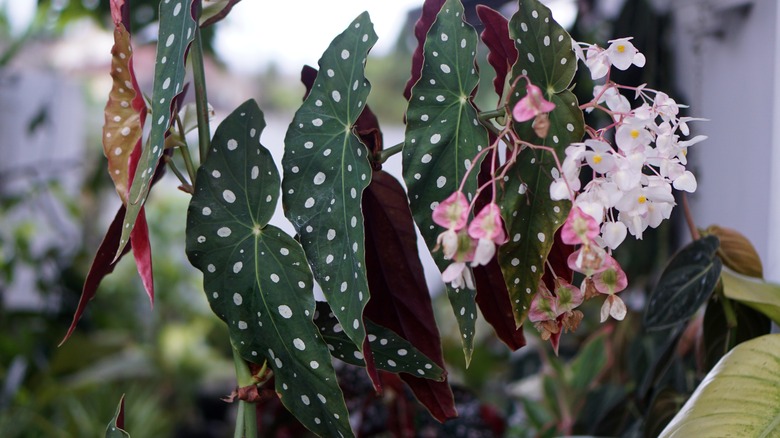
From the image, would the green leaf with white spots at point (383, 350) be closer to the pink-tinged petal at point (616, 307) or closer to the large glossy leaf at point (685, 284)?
the pink-tinged petal at point (616, 307)

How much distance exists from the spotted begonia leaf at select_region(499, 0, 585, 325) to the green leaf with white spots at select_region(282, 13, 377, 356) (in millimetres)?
100

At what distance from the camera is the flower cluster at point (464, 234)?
393mm

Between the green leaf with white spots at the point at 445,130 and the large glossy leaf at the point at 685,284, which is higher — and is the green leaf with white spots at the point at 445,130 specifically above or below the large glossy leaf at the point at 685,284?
above

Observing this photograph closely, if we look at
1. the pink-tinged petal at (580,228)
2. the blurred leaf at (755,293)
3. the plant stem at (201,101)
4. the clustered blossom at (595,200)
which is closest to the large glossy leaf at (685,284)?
the blurred leaf at (755,293)

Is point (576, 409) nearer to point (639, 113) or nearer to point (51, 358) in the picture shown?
point (639, 113)

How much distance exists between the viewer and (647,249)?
65.3 inches

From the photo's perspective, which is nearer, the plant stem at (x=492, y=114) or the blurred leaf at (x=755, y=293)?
the plant stem at (x=492, y=114)

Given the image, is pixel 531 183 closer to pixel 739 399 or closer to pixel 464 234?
pixel 464 234

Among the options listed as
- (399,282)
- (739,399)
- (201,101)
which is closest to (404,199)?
(399,282)

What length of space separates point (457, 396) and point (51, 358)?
1.73 meters

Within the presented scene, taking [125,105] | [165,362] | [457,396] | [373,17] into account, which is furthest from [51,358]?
[373,17]

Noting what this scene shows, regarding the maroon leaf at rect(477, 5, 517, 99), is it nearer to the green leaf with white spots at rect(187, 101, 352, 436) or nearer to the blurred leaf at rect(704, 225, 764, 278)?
the green leaf with white spots at rect(187, 101, 352, 436)

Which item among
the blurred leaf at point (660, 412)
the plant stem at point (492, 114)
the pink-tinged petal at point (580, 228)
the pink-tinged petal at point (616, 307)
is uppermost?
the plant stem at point (492, 114)

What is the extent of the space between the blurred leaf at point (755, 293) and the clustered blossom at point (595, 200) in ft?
0.91
